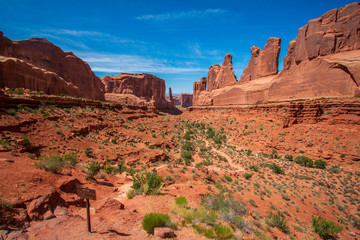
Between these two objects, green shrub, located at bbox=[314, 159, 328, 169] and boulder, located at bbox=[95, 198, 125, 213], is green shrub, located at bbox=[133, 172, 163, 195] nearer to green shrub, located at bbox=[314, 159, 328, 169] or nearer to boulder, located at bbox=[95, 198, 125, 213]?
boulder, located at bbox=[95, 198, 125, 213]

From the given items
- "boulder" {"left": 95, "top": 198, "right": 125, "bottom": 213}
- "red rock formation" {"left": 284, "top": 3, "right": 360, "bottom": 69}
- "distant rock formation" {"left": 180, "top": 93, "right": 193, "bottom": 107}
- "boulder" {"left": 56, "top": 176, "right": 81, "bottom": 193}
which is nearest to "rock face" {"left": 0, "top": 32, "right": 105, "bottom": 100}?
"boulder" {"left": 56, "top": 176, "right": 81, "bottom": 193}

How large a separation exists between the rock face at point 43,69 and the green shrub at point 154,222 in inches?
845

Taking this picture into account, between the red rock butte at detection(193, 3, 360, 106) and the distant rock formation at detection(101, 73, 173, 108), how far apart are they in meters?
46.8

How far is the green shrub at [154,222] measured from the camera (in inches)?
190

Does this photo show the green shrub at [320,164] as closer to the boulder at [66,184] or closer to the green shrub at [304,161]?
the green shrub at [304,161]

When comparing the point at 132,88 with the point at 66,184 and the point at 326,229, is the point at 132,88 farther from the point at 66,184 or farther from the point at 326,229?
the point at 326,229

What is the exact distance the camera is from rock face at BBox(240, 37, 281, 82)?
2959cm

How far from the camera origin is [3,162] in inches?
275

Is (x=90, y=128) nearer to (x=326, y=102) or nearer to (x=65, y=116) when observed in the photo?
(x=65, y=116)

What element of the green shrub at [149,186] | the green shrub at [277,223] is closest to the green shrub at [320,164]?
the green shrub at [277,223]

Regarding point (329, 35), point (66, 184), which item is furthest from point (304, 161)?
point (66, 184)

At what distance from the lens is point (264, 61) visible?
3130 cm

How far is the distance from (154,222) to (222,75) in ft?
140

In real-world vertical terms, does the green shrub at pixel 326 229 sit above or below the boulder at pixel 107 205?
below
